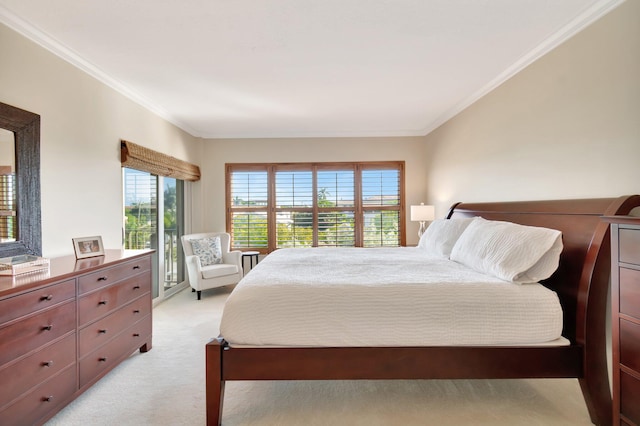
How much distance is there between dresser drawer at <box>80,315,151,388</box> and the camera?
1.97 meters

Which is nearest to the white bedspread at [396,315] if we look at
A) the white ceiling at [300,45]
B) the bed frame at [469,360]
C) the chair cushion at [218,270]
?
the bed frame at [469,360]

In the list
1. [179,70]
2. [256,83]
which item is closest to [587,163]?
[256,83]

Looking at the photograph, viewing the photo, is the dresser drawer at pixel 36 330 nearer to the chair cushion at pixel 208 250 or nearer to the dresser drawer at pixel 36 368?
the dresser drawer at pixel 36 368

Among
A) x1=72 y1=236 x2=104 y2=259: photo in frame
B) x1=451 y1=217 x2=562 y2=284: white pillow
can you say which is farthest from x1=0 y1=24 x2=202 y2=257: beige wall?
x1=451 y1=217 x2=562 y2=284: white pillow

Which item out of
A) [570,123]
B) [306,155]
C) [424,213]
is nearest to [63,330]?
[570,123]

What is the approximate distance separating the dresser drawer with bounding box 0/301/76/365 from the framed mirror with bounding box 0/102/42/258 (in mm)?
629

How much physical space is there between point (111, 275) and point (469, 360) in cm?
245

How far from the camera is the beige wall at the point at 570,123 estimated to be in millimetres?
1820

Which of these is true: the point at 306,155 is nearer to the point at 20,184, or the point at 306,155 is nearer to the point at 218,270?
the point at 218,270

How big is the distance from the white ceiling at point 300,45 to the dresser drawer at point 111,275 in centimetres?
173

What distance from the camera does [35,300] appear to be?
62.9 inches

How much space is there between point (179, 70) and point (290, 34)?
1.23m

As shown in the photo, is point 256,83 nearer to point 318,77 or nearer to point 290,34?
point 318,77

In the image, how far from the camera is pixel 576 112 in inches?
85.3
